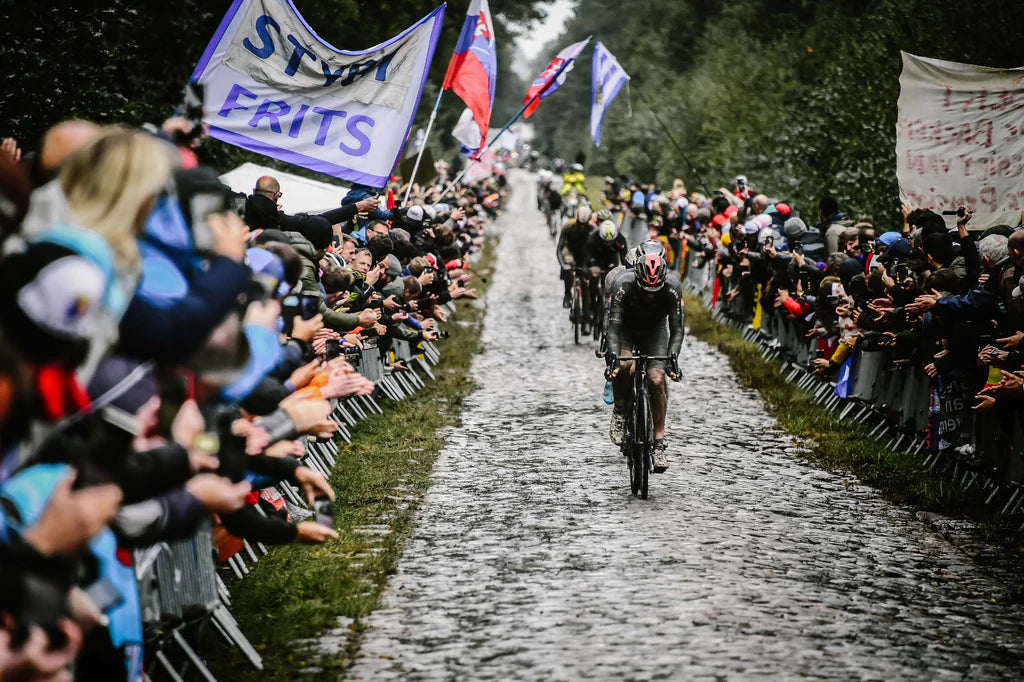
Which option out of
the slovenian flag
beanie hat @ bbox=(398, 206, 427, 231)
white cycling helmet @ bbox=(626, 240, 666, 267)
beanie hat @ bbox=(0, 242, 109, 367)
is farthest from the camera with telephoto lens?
the slovenian flag

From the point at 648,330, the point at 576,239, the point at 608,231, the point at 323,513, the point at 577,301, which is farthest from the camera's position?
the point at 576,239

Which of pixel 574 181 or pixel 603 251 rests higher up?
pixel 574 181

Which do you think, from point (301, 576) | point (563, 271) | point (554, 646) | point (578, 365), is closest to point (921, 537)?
point (554, 646)

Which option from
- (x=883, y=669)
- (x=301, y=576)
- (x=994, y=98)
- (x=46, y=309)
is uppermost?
(x=994, y=98)

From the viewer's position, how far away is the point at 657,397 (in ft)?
35.0

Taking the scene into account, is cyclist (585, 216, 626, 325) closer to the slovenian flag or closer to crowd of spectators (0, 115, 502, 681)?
Answer: the slovenian flag

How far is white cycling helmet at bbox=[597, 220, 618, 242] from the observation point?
67.3ft

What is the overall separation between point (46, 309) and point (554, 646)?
3.82 m

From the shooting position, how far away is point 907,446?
12.4 meters

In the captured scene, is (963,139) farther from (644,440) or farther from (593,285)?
(593,285)

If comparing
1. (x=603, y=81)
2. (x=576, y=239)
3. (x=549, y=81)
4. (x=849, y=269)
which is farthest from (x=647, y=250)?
(x=603, y=81)

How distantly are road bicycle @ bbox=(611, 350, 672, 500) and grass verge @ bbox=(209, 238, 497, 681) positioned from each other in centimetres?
178

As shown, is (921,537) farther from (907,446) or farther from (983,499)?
(907,446)

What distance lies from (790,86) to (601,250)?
2170cm
